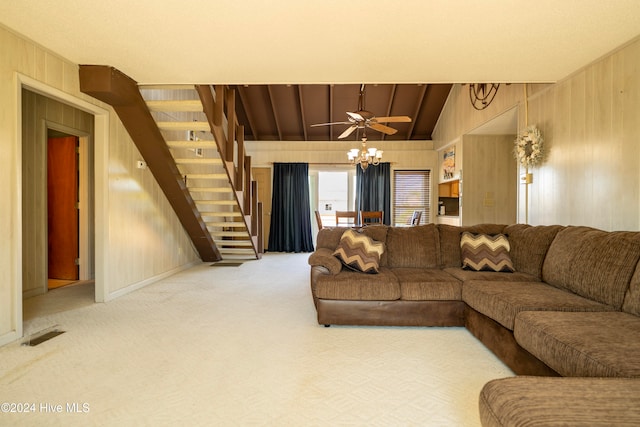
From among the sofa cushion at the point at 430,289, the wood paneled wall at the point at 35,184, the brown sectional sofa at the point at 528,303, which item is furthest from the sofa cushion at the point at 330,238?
the wood paneled wall at the point at 35,184

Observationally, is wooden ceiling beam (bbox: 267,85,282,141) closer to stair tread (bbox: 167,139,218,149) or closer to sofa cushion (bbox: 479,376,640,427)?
stair tread (bbox: 167,139,218,149)

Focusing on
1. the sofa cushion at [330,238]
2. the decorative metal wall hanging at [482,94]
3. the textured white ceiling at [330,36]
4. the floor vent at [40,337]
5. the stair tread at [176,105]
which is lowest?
the floor vent at [40,337]

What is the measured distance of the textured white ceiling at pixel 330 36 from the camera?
226 cm

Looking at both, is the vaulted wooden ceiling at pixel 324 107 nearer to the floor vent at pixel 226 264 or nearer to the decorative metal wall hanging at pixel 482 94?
the decorative metal wall hanging at pixel 482 94

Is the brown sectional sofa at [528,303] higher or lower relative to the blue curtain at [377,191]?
lower

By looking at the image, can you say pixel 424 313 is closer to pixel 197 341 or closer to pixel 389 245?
pixel 389 245

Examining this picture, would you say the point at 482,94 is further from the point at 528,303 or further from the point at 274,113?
the point at 528,303

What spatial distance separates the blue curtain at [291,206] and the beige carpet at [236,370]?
14.9 ft

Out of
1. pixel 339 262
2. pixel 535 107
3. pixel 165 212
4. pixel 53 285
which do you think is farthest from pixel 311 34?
pixel 53 285

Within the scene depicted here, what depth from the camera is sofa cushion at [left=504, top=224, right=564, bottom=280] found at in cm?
305

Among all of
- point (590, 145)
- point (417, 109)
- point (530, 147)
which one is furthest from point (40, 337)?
point (417, 109)

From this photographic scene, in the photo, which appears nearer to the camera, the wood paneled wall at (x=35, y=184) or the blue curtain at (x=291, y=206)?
the wood paneled wall at (x=35, y=184)

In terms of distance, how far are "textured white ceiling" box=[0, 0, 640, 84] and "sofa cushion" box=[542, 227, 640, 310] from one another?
5.19ft

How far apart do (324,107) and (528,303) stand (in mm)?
5977
